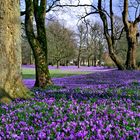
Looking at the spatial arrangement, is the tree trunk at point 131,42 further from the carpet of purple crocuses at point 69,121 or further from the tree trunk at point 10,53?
the carpet of purple crocuses at point 69,121

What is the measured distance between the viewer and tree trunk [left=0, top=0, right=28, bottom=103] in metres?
9.24

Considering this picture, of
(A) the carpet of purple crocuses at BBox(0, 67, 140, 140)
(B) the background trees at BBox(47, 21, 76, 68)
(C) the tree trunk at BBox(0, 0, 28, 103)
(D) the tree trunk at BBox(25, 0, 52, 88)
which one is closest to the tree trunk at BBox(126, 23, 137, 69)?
(D) the tree trunk at BBox(25, 0, 52, 88)

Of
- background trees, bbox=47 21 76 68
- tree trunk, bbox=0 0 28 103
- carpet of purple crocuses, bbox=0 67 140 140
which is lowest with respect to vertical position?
carpet of purple crocuses, bbox=0 67 140 140

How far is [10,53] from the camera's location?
9484mm

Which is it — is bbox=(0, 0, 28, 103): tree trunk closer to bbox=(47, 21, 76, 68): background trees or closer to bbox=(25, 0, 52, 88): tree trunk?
bbox=(25, 0, 52, 88): tree trunk

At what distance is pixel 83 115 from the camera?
656 centimetres

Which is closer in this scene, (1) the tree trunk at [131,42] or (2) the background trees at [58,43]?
(1) the tree trunk at [131,42]

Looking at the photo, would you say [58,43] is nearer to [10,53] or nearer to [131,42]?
[131,42]

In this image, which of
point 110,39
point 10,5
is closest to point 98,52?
point 110,39

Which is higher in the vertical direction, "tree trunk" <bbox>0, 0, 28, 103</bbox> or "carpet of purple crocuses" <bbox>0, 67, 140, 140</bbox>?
"tree trunk" <bbox>0, 0, 28, 103</bbox>

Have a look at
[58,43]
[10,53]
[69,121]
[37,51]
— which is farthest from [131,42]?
[58,43]

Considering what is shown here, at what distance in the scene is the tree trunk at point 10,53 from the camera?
9.24 m

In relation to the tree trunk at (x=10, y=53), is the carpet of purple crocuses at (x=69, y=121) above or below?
below

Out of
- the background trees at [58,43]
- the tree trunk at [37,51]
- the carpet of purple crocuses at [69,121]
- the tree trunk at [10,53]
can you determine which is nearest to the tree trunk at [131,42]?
the tree trunk at [37,51]
